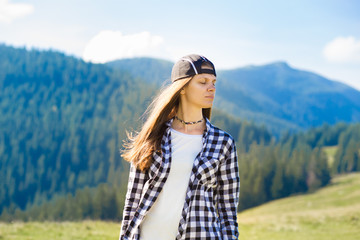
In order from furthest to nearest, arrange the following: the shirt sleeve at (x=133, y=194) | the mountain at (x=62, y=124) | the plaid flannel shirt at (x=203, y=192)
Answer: the mountain at (x=62, y=124), the shirt sleeve at (x=133, y=194), the plaid flannel shirt at (x=203, y=192)

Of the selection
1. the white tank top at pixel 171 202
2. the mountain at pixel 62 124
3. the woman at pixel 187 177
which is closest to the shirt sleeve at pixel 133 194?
the woman at pixel 187 177

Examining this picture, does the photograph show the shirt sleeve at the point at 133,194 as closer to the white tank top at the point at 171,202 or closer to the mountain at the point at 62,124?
the white tank top at the point at 171,202

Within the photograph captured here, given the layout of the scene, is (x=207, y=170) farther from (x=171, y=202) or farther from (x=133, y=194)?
(x=133, y=194)

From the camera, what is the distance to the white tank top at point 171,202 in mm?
2621

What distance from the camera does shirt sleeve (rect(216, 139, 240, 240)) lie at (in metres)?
2.60

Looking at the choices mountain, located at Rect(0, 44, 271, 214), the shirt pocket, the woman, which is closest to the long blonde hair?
the woman

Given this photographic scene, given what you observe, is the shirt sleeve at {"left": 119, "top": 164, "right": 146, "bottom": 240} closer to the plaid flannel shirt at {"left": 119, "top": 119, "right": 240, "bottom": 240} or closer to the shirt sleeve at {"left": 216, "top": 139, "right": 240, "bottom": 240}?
the plaid flannel shirt at {"left": 119, "top": 119, "right": 240, "bottom": 240}

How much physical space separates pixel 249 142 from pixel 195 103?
109745 mm

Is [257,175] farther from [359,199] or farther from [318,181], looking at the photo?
[359,199]

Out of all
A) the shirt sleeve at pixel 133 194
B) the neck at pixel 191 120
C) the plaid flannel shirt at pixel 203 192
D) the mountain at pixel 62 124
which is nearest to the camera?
the plaid flannel shirt at pixel 203 192

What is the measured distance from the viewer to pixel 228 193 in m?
2.65

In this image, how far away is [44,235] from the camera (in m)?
12.8

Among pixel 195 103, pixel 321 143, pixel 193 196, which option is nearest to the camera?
pixel 193 196

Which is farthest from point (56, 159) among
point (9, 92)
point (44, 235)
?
point (44, 235)
